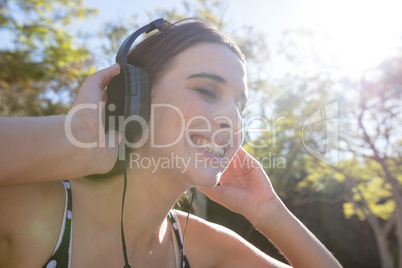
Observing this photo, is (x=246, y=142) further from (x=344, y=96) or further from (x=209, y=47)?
(x=209, y=47)

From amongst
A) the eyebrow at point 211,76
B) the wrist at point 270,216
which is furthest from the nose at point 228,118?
the wrist at point 270,216

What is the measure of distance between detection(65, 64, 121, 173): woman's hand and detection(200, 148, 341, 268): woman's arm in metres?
0.85

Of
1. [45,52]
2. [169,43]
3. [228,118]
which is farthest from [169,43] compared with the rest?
[45,52]

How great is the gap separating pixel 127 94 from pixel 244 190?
0.99 metres

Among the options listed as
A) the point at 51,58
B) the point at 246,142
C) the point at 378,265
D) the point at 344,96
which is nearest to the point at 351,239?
the point at 378,265

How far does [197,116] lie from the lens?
1.60m

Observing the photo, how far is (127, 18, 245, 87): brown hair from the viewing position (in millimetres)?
1772

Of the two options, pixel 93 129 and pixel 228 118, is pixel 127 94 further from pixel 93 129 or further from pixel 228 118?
pixel 228 118

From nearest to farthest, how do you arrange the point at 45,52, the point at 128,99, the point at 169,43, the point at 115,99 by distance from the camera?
the point at 128,99 → the point at 115,99 → the point at 169,43 → the point at 45,52

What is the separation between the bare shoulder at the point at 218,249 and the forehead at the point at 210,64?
37.9 inches

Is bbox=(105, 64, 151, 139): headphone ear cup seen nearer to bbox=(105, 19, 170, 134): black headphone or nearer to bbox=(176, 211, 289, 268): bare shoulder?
bbox=(105, 19, 170, 134): black headphone

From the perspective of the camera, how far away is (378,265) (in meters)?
12.9

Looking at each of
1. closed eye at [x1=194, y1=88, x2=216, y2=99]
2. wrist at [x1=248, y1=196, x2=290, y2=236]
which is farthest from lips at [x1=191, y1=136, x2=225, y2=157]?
wrist at [x1=248, y1=196, x2=290, y2=236]

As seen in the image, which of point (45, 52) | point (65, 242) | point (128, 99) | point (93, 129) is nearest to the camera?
point (93, 129)
